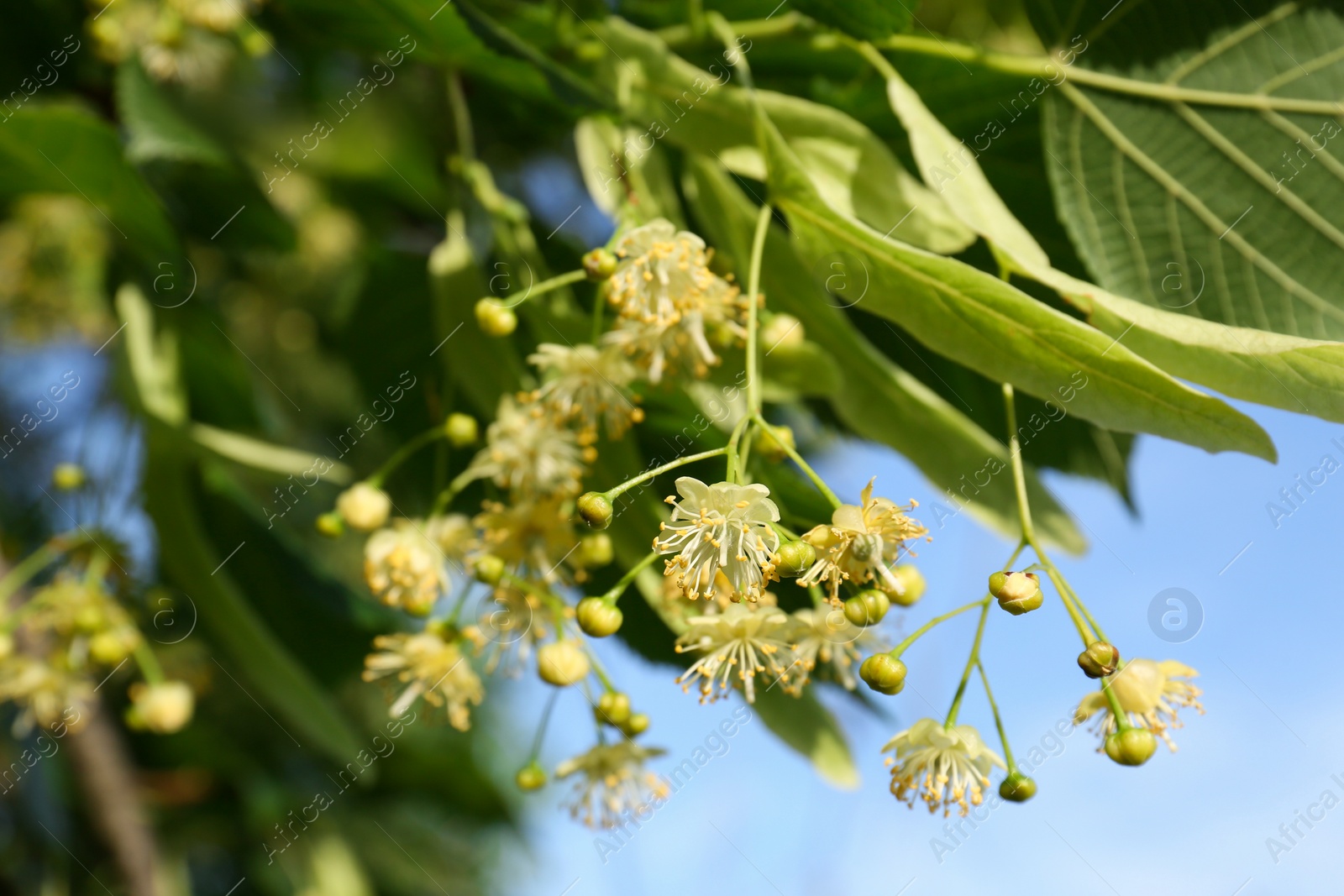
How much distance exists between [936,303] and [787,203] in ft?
0.53

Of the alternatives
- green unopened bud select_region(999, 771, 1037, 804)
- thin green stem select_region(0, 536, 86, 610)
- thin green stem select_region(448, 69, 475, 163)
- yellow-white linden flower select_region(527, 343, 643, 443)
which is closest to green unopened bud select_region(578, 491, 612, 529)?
yellow-white linden flower select_region(527, 343, 643, 443)

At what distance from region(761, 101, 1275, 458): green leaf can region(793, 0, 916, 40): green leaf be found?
167 mm

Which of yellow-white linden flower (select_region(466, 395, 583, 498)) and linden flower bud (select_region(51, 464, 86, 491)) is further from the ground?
linden flower bud (select_region(51, 464, 86, 491))

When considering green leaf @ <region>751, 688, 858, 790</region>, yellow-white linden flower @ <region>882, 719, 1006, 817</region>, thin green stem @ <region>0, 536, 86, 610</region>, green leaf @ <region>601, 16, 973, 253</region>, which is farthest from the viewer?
thin green stem @ <region>0, 536, 86, 610</region>

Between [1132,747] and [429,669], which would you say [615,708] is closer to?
[429,669]

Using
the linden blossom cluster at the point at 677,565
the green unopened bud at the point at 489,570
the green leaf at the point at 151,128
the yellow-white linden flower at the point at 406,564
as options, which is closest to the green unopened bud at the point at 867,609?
the linden blossom cluster at the point at 677,565

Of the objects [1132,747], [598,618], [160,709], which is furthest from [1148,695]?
[160,709]

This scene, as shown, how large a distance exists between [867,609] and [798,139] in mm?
449

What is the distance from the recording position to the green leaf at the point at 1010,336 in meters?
0.62

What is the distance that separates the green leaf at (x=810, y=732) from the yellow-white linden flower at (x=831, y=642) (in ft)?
0.35

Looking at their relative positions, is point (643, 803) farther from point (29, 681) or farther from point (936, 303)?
point (29, 681)

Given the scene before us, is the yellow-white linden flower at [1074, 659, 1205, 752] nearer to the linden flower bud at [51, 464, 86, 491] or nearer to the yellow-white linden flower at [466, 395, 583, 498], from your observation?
the yellow-white linden flower at [466, 395, 583, 498]

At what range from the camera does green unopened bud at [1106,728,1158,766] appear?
25.1 inches

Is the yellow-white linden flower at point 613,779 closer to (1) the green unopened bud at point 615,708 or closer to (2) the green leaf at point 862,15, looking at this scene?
(1) the green unopened bud at point 615,708
